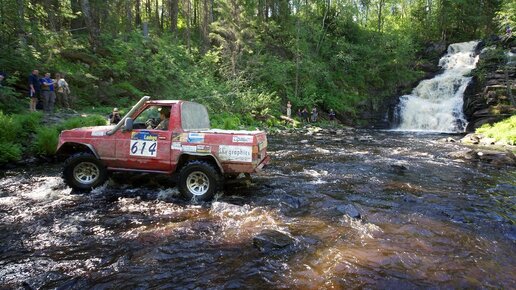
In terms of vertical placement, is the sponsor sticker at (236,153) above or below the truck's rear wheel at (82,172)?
above

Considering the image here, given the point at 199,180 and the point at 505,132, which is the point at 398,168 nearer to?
the point at 199,180

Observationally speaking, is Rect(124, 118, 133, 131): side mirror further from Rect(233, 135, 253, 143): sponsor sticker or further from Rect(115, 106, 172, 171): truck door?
Rect(233, 135, 253, 143): sponsor sticker

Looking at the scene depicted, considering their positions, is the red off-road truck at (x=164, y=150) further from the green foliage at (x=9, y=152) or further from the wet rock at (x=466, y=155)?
the wet rock at (x=466, y=155)

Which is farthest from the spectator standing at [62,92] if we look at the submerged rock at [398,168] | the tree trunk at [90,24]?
the submerged rock at [398,168]

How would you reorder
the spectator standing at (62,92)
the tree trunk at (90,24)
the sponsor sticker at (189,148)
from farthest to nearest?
the tree trunk at (90,24), the spectator standing at (62,92), the sponsor sticker at (189,148)

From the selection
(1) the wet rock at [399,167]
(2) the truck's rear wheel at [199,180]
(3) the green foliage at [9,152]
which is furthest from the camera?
(1) the wet rock at [399,167]

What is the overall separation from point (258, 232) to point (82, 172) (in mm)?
4959

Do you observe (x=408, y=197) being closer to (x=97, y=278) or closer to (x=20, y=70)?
(x=97, y=278)

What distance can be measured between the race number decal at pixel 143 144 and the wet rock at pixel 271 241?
3609mm

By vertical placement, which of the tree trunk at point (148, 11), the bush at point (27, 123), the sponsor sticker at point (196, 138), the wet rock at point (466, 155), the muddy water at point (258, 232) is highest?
the tree trunk at point (148, 11)

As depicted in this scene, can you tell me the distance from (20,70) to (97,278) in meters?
15.3

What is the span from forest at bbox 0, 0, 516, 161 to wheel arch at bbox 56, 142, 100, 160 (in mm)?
7130

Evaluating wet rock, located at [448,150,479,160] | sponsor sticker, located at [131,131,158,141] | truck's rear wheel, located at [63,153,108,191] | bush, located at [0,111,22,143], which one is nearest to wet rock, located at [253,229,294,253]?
sponsor sticker, located at [131,131,158,141]

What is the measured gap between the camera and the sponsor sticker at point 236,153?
7.30 meters
